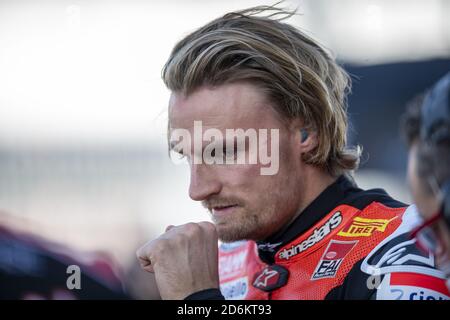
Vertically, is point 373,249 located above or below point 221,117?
below

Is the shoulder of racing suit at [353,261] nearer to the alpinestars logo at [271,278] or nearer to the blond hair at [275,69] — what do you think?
the alpinestars logo at [271,278]

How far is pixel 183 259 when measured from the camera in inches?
83.2

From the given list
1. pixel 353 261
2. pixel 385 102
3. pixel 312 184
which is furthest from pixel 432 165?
pixel 385 102

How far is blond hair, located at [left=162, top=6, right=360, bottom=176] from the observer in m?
2.53

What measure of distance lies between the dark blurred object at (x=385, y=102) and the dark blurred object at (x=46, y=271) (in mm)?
2078

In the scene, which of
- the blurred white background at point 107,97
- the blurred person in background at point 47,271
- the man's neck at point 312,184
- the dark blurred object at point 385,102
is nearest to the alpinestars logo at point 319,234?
the man's neck at point 312,184

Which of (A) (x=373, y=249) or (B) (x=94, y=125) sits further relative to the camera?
(B) (x=94, y=125)

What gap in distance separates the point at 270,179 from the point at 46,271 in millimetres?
2047

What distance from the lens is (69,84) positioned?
534 cm

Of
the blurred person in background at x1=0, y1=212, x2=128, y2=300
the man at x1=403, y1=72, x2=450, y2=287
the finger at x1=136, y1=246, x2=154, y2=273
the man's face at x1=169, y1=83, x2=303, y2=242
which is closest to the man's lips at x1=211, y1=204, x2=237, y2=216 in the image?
the man's face at x1=169, y1=83, x2=303, y2=242

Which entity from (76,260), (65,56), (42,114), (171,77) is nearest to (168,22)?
(65,56)

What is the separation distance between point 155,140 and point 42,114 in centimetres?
82

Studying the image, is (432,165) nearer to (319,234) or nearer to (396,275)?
(396,275)

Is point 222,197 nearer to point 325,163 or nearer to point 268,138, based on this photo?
point 268,138
